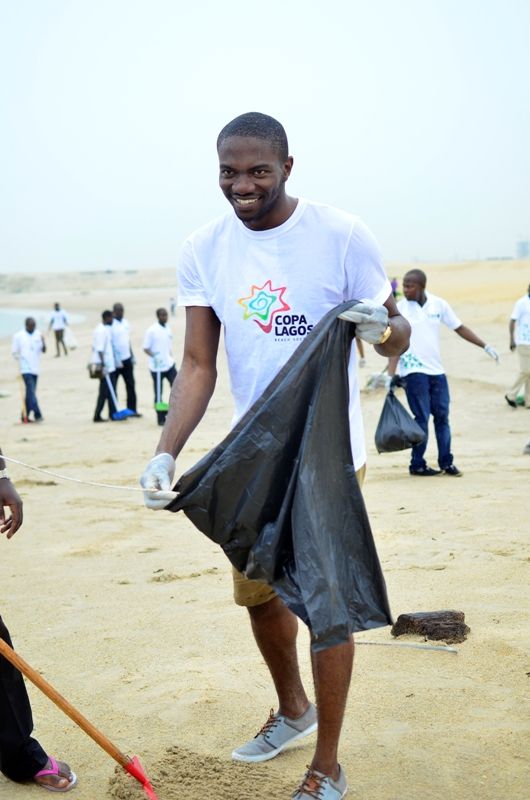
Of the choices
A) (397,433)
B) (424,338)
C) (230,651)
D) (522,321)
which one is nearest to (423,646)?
(230,651)

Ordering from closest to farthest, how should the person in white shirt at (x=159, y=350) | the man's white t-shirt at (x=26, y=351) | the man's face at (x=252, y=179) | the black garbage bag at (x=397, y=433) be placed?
1. the man's face at (x=252, y=179)
2. the black garbage bag at (x=397, y=433)
3. the person in white shirt at (x=159, y=350)
4. the man's white t-shirt at (x=26, y=351)

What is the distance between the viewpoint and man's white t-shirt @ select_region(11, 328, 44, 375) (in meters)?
16.0

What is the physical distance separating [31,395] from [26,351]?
854mm

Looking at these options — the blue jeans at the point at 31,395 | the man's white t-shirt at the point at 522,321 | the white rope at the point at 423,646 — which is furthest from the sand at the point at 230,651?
the blue jeans at the point at 31,395

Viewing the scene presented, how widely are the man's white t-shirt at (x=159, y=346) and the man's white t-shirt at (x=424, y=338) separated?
5.86m

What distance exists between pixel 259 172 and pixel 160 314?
11426mm

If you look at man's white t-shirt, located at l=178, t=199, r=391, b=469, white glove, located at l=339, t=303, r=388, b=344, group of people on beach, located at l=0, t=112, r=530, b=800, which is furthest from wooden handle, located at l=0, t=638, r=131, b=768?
white glove, located at l=339, t=303, r=388, b=344

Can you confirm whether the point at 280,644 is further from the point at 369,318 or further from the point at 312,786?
the point at 369,318

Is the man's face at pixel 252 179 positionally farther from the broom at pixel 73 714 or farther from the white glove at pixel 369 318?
the broom at pixel 73 714

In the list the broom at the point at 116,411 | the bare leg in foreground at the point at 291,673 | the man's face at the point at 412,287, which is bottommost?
the broom at the point at 116,411

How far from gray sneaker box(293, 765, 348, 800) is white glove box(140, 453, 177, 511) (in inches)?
38.9

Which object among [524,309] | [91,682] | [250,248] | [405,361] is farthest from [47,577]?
[524,309]

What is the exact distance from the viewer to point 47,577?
5.84 m

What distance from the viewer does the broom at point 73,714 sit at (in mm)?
3066
